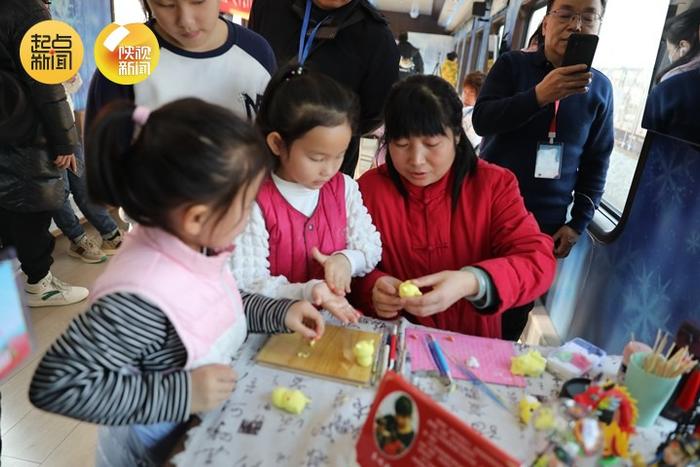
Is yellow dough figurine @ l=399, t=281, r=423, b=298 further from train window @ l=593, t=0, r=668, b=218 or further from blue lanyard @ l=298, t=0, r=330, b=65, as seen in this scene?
train window @ l=593, t=0, r=668, b=218

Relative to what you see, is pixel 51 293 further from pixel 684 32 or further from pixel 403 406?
pixel 684 32

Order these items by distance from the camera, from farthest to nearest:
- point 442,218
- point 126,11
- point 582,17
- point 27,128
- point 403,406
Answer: point 126,11
point 27,128
point 582,17
point 442,218
point 403,406

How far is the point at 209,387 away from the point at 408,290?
0.48 metres

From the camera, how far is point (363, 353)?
3.14ft

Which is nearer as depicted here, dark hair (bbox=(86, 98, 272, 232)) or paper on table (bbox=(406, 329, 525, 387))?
dark hair (bbox=(86, 98, 272, 232))

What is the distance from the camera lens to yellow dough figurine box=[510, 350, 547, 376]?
3.23ft

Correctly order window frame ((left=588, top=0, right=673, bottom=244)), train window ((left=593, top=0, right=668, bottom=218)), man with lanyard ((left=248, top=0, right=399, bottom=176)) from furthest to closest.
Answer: train window ((left=593, top=0, right=668, bottom=218)) < man with lanyard ((left=248, top=0, right=399, bottom=176)) < window frame ((left=588, top=0, right=673, bottom=244))

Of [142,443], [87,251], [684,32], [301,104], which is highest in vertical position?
[684,32]

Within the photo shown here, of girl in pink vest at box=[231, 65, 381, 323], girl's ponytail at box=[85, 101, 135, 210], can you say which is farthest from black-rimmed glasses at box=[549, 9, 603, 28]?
girl's ponytail at box=[85, 101, 135, 210]

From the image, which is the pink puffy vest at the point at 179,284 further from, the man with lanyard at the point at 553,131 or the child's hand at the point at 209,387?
the man with lanyard at the point at 553,131

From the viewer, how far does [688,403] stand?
0.86 meters

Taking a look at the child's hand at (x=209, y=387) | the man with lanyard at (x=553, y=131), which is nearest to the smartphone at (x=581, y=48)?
the man with lanyard at (x=553, y=131)

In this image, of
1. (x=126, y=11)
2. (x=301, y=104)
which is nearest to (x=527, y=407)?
(x=301, y=104)

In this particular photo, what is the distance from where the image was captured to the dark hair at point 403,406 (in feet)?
2.15
